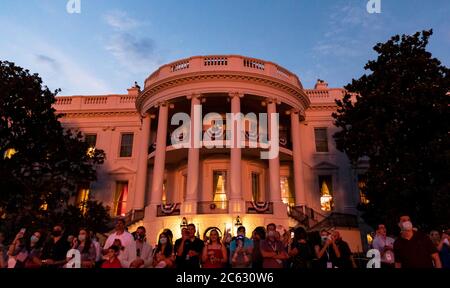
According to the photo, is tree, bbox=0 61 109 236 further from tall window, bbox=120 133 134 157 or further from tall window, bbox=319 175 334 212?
tall window, bbox=319 175 334 212

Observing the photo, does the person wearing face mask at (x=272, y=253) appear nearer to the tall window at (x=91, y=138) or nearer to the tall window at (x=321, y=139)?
the tall window at (x=321, y=139)

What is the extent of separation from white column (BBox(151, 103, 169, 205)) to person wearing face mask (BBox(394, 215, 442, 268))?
1522 centimetres

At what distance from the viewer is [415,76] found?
1490 cm

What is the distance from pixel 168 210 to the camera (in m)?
18.4

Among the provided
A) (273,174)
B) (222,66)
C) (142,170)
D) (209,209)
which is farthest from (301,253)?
(142,170)

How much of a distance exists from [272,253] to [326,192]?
18.3 metres

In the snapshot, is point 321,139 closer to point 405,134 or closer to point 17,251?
point 405,134

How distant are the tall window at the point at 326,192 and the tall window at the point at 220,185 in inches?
267

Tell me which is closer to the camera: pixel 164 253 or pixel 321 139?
pixel 164 253

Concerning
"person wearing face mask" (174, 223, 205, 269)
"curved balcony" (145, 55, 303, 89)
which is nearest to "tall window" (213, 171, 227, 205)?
"curved balcony" (145, 55, 303, 89)

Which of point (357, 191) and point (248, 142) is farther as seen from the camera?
point (357, 191)

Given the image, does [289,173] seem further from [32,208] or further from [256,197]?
[32,208]

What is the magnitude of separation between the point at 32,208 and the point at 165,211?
20.5ft
